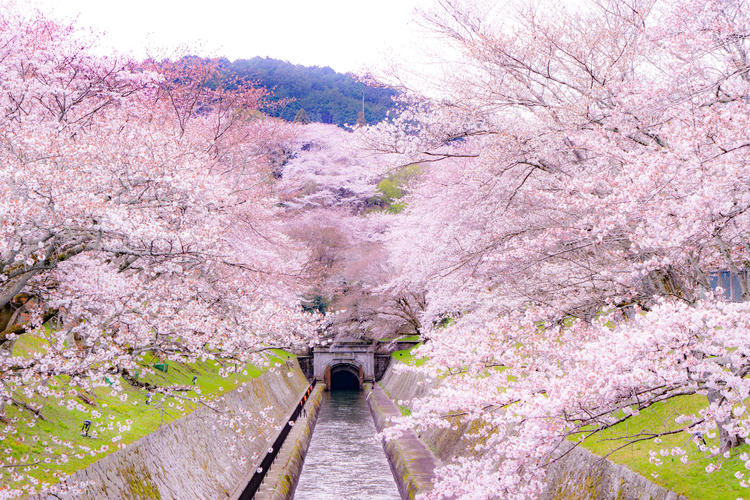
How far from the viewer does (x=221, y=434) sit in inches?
640

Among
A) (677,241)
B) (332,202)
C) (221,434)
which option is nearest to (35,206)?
(677,241)

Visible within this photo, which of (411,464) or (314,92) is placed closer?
(411,464)

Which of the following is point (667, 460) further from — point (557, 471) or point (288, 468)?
point (288, 468)

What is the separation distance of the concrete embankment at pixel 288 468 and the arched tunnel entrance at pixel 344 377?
22.7 m

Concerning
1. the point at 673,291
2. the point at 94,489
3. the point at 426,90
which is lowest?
the point at 94,489

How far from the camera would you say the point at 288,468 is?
18.4m

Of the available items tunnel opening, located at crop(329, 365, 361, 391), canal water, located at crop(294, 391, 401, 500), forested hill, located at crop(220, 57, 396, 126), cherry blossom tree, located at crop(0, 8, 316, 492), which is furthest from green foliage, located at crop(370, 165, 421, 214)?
cherry blossom tree, located at crop(0, 8, 316, 492)

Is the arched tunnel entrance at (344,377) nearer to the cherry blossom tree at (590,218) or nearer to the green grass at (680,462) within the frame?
the cherry blossom tree at (590,218)

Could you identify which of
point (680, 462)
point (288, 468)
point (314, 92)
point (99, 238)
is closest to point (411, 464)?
point (288, 468)

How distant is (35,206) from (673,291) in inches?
341

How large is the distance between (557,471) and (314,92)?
3529 inches

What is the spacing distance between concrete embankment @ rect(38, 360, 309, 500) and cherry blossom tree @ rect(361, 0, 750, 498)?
487cm

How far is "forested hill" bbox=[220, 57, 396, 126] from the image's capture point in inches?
3474

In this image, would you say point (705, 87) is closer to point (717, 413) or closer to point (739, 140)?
point (739, 140)
